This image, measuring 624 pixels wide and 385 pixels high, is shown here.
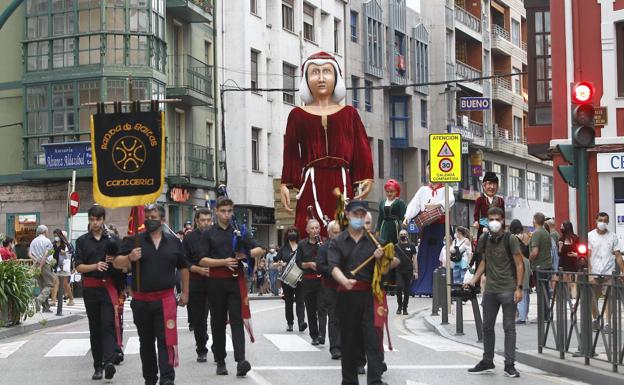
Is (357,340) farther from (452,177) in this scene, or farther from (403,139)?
(403,139)

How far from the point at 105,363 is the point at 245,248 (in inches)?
75.0

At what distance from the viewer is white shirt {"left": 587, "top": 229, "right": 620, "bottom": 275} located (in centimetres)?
2141

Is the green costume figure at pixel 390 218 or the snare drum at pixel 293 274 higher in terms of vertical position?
the green costume figure at pixel 390 218

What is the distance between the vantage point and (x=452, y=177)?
71.6 ft

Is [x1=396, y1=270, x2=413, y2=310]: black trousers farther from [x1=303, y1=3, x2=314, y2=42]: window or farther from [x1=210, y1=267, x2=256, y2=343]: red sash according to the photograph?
[x1=303, y1=3, x2=314, y2=42]: window

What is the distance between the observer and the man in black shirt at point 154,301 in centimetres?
1253

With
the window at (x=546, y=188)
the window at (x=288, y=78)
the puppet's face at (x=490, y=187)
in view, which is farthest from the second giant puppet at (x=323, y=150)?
the window at (x=546, y=188)

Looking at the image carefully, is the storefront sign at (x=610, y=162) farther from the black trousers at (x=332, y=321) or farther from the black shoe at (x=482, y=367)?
the black shoe at (x=482, y=367)

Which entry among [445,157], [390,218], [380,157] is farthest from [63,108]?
[390,218]

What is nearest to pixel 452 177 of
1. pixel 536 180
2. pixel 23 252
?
pixel 23 252

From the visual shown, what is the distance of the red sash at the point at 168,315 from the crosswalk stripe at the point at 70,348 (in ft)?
15.2

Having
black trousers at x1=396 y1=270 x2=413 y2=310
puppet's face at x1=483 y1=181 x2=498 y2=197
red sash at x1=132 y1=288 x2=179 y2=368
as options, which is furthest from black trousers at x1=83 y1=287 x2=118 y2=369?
black trousers at x1=396 y1=270 x2=413 y2=310

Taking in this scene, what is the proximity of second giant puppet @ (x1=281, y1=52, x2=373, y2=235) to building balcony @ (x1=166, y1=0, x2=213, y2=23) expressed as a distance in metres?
29.2

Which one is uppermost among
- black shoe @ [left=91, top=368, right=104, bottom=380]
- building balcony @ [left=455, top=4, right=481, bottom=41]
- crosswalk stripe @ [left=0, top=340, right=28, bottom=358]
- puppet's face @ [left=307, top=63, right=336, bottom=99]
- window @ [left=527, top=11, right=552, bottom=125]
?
building balcony @ [left=455, top=4, right=481, bottom=41]
